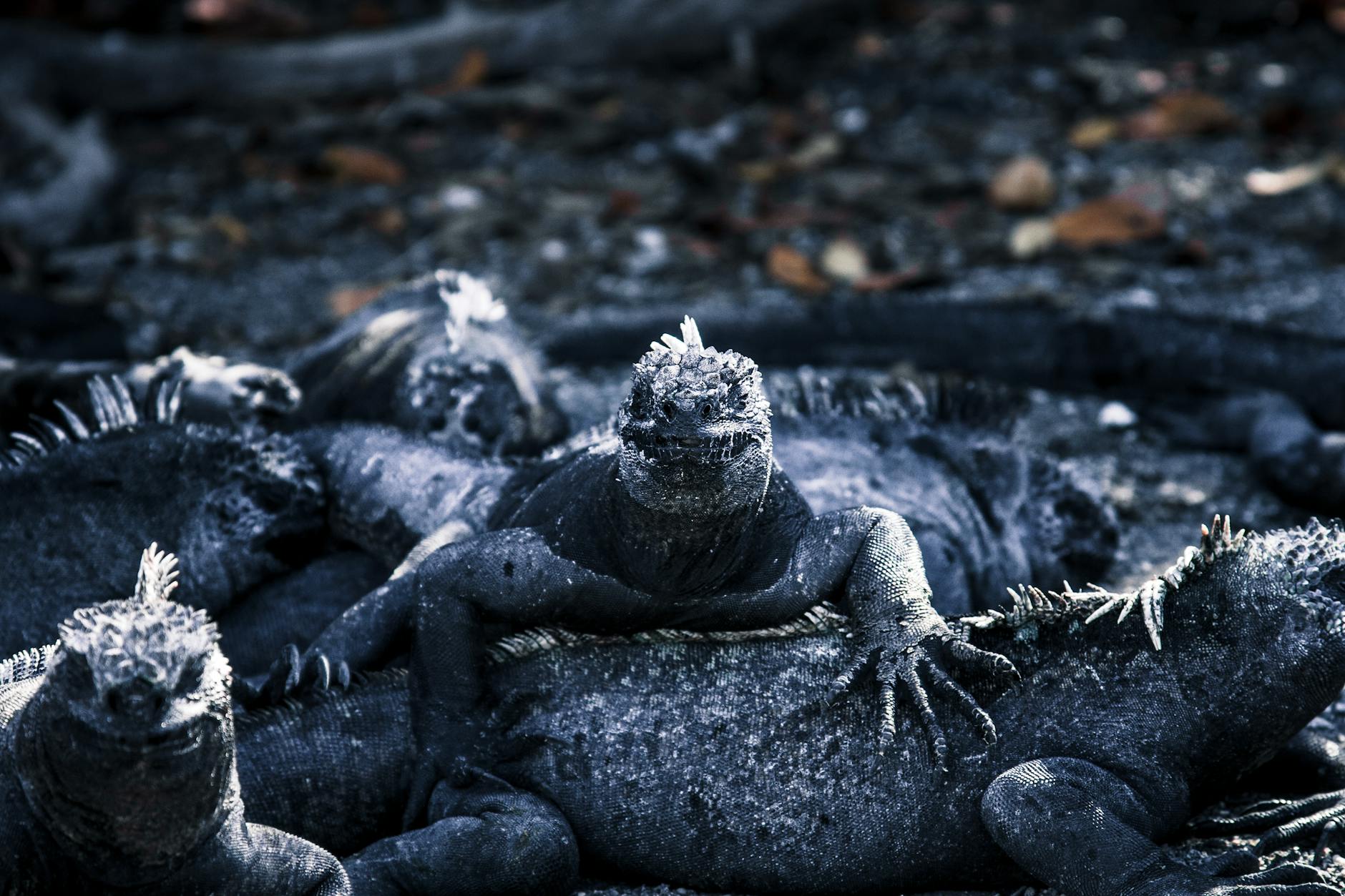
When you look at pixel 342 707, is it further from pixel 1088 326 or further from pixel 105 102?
pixel 105 102

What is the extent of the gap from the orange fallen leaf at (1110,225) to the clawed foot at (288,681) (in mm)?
→ 4658

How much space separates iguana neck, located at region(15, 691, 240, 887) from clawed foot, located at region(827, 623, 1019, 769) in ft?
4.10

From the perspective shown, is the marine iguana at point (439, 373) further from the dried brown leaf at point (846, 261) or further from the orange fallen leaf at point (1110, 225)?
the orange fallen leaf at point (1110, 225)

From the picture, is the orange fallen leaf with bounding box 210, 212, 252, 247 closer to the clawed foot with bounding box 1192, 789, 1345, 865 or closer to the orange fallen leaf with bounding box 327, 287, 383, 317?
the orange fallen leaf with bounding box 327, 287, 383, 317

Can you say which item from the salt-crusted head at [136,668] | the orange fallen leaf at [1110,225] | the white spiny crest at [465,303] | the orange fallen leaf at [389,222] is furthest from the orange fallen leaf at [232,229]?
the salt-crusted head at [136,668]

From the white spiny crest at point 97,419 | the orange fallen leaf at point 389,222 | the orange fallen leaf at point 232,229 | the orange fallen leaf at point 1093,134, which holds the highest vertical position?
the white spiny crest at point 97,419

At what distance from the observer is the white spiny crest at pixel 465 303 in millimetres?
5109

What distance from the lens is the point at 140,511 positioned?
13.6 ft

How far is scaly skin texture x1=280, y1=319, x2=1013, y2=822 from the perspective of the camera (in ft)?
10.9

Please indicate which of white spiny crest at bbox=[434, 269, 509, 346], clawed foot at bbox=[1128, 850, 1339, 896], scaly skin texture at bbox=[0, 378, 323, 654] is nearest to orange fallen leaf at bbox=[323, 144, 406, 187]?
white spiny crest at bbox=[434, 269, 509, 346]

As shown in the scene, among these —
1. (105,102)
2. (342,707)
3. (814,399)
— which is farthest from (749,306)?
(105,102)

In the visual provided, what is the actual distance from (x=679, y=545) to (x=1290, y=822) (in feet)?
4.44

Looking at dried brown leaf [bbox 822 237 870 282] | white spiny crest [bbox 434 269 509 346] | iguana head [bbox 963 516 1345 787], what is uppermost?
white spiny crest [bbox 434 269 509 346]

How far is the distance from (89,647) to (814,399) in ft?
8.27
